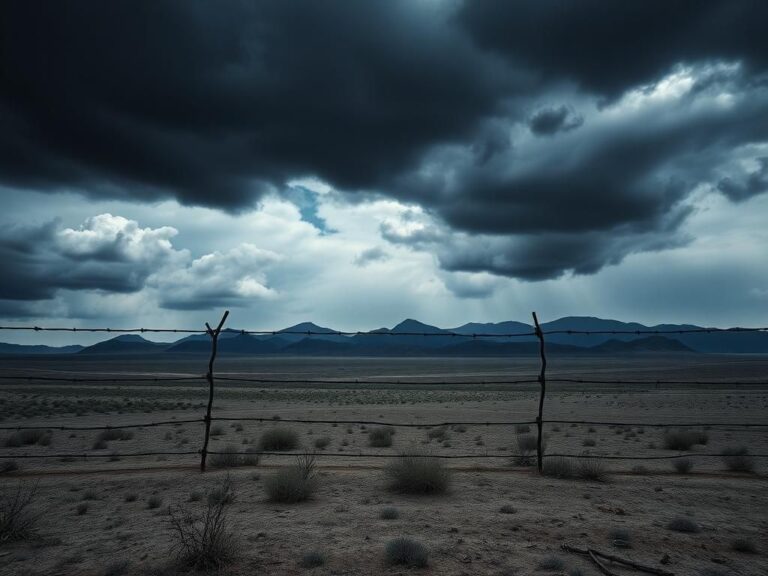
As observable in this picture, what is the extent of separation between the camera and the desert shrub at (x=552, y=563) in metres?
5.34

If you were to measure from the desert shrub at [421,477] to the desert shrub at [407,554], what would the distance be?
103 inches

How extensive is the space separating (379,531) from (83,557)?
356cm

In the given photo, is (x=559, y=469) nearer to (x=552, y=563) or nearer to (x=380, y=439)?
(x=552, y=563)

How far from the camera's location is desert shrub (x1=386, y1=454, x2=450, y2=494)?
8.27 metres

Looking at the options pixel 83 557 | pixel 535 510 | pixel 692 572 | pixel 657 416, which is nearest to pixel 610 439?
pixel 657 416

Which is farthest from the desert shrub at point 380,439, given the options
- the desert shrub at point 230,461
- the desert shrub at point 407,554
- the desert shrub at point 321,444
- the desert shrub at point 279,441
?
the desert shrub at point 407,554

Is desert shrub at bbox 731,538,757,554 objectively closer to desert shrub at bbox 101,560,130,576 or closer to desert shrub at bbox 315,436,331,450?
desert shrub at bbox 101,560,130,576

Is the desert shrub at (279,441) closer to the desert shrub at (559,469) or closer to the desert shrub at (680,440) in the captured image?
the desert shrub at (559,469)

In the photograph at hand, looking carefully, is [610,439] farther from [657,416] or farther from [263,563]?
[263,563]

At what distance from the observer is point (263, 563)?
5551 mm

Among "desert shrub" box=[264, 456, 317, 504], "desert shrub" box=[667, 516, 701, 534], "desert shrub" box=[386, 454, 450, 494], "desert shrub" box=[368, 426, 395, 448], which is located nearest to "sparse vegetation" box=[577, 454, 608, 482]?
"desert shrub" box=[667, 516, 701, 534]

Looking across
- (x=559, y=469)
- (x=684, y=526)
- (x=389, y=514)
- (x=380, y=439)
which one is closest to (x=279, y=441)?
(x=380, y=439)

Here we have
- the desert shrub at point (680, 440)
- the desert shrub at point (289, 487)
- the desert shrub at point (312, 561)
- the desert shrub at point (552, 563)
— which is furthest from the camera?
the desert shrub at point (680, 440)

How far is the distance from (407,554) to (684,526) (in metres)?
3.81
